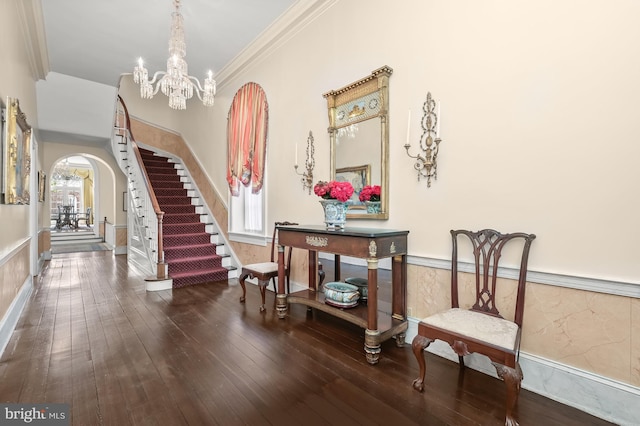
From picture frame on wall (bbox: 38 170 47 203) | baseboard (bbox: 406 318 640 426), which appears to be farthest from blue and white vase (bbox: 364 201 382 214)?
picture frame on wall (bbox: 38 170 47 203)

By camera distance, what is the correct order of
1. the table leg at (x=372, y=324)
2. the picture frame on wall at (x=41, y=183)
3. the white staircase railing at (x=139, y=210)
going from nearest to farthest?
1. the table leg at (x=372, y=324)
2. the white staircase railing at (x=139, y=210)
3. the picture frame on wall at (x=41, y=183)

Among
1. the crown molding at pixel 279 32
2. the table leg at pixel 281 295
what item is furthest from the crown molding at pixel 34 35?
the table leg at pixel 281 295

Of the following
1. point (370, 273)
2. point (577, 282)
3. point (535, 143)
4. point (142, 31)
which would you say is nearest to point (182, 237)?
point (142, 31)

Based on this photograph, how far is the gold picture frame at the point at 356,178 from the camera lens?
2903mm

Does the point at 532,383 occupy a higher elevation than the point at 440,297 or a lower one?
lower

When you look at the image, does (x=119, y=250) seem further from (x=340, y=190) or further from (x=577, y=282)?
(x=577, y=282)

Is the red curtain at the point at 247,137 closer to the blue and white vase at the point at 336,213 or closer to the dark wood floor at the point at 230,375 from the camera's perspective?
the blue and white vase at the point at 336,213

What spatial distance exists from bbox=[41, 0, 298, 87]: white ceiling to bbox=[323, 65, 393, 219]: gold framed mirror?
1.61m

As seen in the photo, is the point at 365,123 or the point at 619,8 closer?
the point at 619,8

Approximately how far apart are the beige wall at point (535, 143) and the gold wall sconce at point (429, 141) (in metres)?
0.05

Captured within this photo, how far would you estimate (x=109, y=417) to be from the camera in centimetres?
161

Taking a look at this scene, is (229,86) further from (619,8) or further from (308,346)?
(619,8)

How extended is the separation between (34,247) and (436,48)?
6.78m

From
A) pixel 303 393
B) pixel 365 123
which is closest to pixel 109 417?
pixel 303 393
